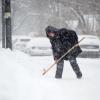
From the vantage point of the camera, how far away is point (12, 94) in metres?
7.62

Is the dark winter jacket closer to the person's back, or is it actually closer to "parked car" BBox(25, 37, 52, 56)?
the person's back

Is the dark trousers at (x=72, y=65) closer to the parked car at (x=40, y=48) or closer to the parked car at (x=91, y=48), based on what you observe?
the parked car at (x=91, y=48)

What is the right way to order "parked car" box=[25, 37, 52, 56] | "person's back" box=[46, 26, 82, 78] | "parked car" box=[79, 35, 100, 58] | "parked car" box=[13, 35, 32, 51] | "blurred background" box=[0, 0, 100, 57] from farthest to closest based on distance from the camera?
"blurred background" box=[0, 0, 100, 57] < "parked car" box=[13, 35, 32, 51] < "parked car" box=[25, 37, 52, 56] < "parked car" box=[79, 35, 100, 58] < "person's back" box=[46, 26, 82, 78]

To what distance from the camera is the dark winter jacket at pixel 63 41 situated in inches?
481

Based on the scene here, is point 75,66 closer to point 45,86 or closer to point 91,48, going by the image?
point 45,86

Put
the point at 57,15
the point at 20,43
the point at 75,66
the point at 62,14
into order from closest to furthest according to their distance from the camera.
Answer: the point at 75,66 < the point at 20,43 < the point at 62,14 < the point at 57,15

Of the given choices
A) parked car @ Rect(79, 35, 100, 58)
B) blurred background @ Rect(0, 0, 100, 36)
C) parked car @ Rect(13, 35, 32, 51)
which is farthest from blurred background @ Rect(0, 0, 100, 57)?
parked car @ Rect(79, 35, 100, 58)

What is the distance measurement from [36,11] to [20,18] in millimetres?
2405

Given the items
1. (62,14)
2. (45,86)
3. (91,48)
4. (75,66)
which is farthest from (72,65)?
(62,14)

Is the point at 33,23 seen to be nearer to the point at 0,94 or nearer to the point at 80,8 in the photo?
the point at 80,8

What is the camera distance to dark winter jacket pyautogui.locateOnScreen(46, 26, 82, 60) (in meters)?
12.2

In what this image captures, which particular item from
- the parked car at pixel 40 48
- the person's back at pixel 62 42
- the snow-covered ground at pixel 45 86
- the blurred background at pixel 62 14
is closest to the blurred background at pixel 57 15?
the blurred background at pixel 62 14

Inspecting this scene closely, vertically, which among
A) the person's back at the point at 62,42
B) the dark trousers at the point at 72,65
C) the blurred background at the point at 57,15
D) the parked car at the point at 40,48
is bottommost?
the blurred background at the point at 57,15

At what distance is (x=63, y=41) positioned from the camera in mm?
12398
